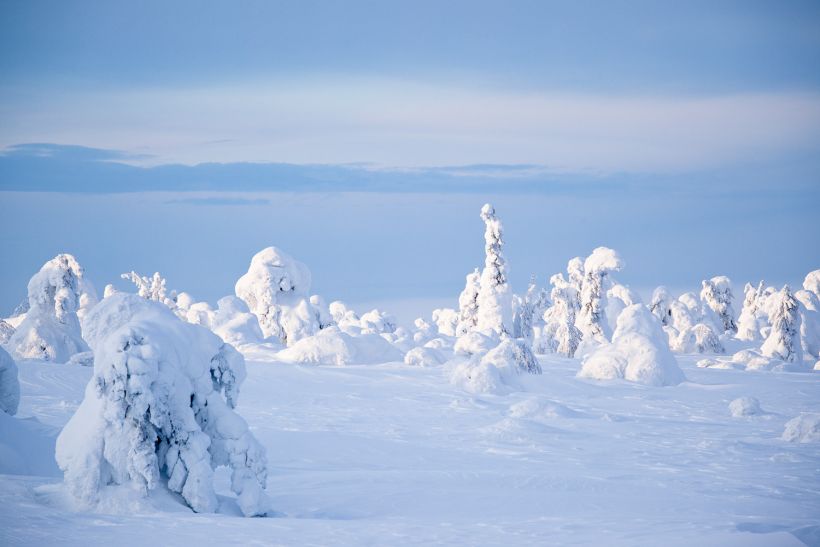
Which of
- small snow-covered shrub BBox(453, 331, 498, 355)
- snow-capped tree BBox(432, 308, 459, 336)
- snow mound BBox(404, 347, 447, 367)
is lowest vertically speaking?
snow-capped tree BBox(432, 308, 459, 336)

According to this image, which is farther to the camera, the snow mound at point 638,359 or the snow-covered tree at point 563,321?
the snow-covered tree at point 563,321

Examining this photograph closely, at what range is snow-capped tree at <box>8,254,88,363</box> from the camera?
30.2 m

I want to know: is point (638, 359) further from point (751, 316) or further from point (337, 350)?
point (751, 316)

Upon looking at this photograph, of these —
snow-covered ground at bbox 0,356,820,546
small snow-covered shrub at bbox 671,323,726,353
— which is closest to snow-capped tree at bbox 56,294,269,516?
snow-covered ground at bbox 0,356,820,546

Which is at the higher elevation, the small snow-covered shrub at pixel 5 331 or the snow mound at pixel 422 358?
the snow mound at pixel 422 358

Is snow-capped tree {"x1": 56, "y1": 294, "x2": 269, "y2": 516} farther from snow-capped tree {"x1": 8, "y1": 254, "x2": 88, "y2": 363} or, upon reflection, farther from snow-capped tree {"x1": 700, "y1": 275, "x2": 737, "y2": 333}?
snow-capped tree {"x1": 700, "y1": 275, "x2": 737, "y2": 333}

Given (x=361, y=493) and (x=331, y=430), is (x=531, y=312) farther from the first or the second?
(x=361, y=493)

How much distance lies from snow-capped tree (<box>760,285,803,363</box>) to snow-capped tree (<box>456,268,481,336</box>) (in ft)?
56.2

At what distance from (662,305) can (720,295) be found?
8.70m

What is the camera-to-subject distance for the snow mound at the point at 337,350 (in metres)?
33.3

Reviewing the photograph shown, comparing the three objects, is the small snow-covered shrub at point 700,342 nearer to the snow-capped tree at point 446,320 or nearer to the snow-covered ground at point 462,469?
the snow-covered ground at point 462,469

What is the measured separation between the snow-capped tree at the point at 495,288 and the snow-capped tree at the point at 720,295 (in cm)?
2865

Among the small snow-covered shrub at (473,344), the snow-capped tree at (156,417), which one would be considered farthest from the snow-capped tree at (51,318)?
the snow-capped tree at (156,417)

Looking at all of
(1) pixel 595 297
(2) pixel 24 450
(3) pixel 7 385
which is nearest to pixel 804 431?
(2) pixel 24 450
